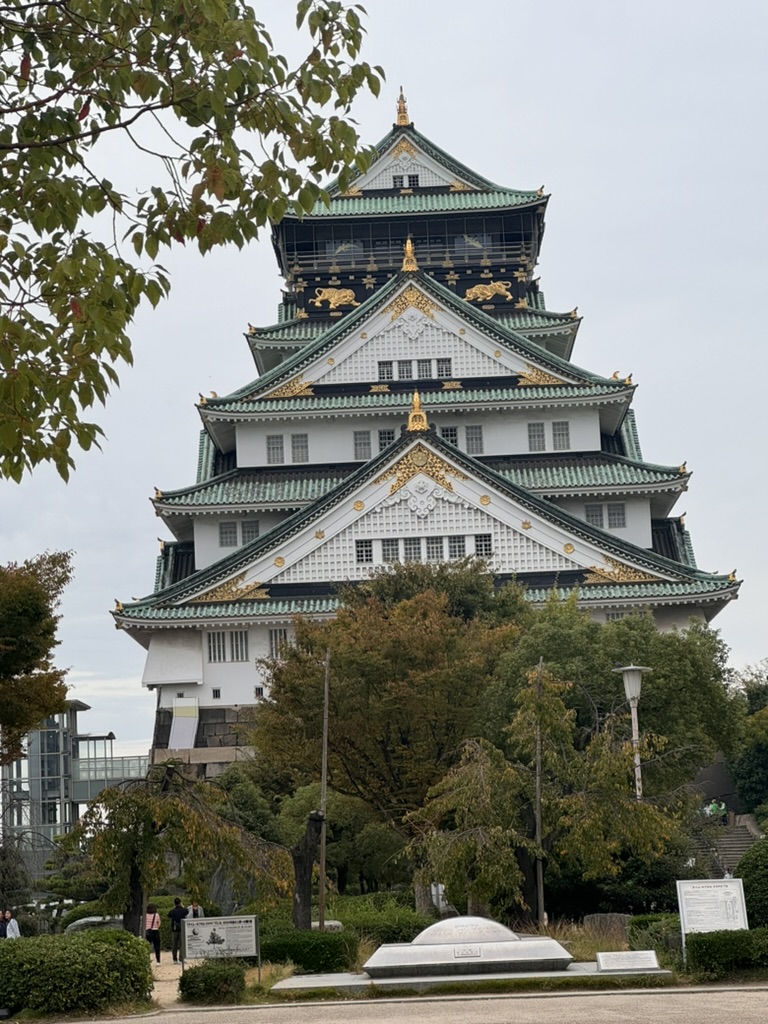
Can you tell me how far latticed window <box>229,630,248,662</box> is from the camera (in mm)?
57531

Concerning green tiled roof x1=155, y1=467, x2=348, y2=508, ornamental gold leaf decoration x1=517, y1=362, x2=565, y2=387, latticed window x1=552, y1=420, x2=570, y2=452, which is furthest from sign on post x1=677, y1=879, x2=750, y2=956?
ornamental gold leaf decoration x1=517, y1=362, x2=565, y2=387

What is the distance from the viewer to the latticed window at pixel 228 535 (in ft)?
206

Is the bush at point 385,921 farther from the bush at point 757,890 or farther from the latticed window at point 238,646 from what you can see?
the latticed window at point 238,646

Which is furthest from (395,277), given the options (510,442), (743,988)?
(743,988)

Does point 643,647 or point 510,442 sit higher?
point 510,442

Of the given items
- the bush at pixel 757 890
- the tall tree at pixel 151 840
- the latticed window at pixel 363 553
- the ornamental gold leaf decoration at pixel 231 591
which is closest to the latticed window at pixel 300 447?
the latticed window at pixel 363 553

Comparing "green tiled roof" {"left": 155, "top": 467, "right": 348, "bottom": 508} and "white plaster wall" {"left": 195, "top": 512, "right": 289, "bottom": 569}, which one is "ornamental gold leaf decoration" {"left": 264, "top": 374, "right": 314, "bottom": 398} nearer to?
"green tiled roof" {"left": 155, "top": 467, "right": 348, "bottom": 508}

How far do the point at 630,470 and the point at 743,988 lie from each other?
40.2m

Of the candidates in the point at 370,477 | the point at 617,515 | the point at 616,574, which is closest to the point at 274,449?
the point at 370,477

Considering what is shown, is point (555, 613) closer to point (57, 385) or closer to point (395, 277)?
point (395, 277)

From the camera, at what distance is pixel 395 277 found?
2554 inches

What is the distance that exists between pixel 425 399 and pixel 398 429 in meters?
1.55

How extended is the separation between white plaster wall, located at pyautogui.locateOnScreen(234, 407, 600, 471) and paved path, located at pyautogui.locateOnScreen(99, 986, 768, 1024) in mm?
41875

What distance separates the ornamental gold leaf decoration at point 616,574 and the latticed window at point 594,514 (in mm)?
7131
